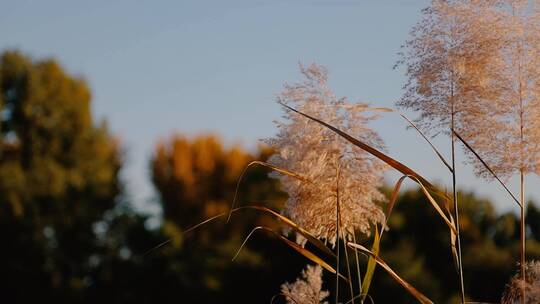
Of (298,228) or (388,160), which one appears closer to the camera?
(388,160)

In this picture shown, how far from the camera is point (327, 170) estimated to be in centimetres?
282

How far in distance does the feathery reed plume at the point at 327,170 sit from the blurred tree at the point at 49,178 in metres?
19.7

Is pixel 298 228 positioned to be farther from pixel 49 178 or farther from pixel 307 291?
pixel 49 178

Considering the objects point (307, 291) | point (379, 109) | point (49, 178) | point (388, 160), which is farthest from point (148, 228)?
point (388, 160)

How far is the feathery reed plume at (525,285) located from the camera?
2471 millimetres

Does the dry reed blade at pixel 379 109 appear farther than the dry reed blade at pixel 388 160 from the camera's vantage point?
Yes

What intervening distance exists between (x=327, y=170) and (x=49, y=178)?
22.9 metres

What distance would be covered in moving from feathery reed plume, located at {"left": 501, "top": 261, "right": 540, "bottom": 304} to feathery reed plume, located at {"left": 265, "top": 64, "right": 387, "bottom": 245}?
0.46m

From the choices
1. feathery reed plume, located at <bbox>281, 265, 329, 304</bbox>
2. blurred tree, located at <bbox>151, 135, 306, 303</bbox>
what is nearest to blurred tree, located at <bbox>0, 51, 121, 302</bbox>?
blurred tree, located at <bbox>151, 135, 306, 303</bbox>

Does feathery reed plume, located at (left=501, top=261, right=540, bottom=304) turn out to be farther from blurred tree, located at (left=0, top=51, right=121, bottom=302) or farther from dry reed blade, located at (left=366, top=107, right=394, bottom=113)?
blurred tree, located at (left=0, top=51, right=121, bottom=302)

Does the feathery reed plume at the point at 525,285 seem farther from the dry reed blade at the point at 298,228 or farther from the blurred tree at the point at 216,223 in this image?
the blurred tree at the point at 216,223

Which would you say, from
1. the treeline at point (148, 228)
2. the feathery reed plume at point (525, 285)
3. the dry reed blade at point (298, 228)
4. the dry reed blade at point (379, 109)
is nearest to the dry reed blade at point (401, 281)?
the dry reed blade at point (298, 228)

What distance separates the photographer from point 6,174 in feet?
79.5

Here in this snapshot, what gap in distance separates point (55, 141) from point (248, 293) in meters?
10.3
